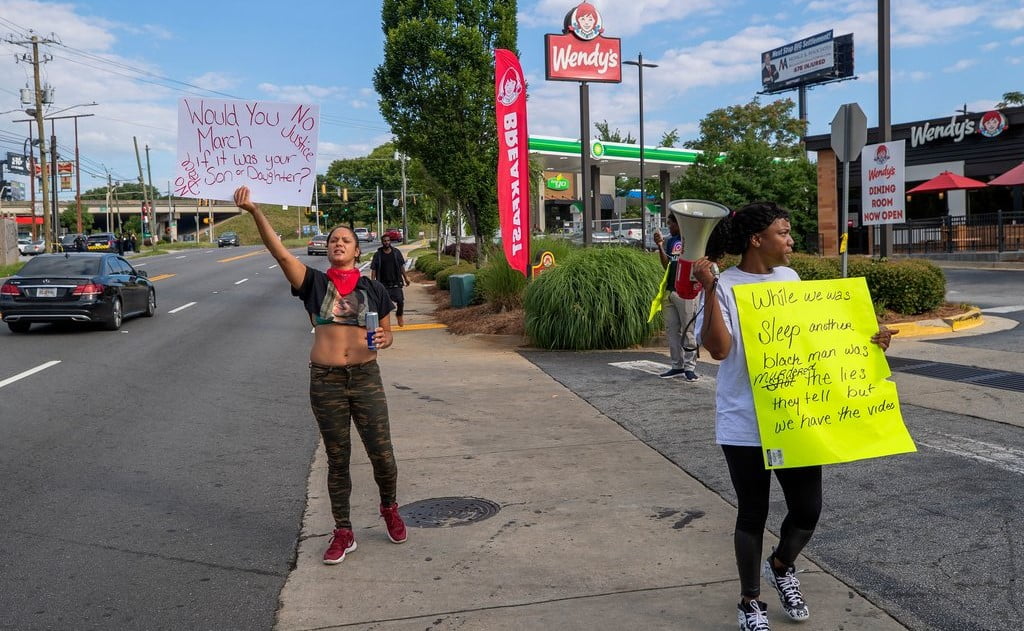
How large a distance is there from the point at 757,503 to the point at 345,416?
6.95 ft

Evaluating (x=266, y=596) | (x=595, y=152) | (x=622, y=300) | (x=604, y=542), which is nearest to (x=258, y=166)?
(x=266, y=596)

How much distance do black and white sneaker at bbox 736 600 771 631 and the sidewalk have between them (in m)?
0.17

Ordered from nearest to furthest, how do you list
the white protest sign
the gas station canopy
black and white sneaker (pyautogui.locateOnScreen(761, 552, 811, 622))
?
1. black and white sneaker (pyautogui.locateOnScreen(761, 552, 811, 622))
2. the white protest sign
3. the gas station canopy

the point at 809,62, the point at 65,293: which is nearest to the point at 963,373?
the point at 65,293

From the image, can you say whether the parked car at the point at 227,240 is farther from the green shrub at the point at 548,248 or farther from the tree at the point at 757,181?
the green shrub at the point at 548,248

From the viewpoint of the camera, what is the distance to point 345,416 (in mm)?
4621

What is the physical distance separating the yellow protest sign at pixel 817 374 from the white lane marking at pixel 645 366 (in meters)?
6.80

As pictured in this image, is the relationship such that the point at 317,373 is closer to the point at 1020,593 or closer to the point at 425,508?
the point at 425,508

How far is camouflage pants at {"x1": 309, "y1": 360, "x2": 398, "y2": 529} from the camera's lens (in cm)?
456

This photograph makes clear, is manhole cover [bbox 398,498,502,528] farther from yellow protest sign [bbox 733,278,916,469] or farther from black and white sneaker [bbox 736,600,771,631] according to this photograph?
yellow protest sign [bbox 733,278,916,469]

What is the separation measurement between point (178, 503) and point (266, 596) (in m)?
1.87

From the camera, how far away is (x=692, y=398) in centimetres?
875

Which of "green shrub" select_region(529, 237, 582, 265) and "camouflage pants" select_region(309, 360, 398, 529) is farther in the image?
"green shrub" select_region(529, 237, 582, 265)

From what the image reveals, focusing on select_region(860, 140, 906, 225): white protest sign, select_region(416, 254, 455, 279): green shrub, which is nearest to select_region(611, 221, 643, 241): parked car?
select_region(416, 254, 455, 279): green shrub
